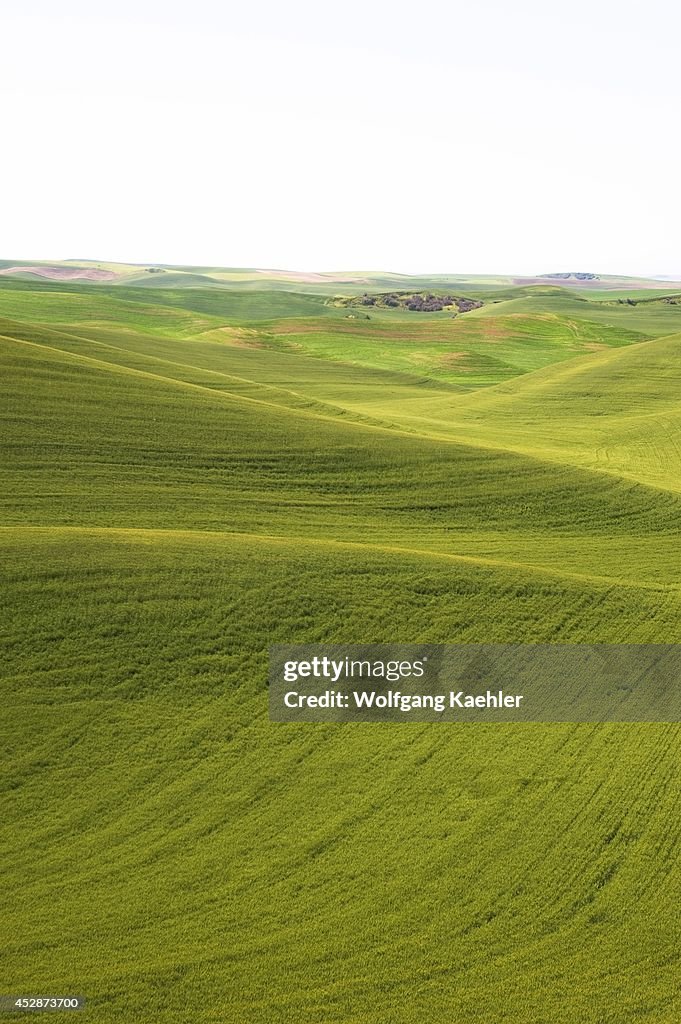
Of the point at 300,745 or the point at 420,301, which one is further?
the point at 420,301

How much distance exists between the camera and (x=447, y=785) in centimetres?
2041

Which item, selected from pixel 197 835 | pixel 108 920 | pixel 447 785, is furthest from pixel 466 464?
pixel 108 920

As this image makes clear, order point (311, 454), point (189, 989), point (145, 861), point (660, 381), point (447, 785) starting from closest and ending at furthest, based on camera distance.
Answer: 1. point (189, 989)
2. point (145, 861)
3. point (447, 785)
4. point (311, 454)
5. point (660, 381)

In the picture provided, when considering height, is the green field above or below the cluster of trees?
below

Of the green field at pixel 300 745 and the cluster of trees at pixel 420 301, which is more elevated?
the cluster of trees at pixel 420 301

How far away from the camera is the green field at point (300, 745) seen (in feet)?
51.0

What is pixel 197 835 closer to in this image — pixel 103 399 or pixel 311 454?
pixel 311 454

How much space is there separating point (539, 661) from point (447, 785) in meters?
6.57

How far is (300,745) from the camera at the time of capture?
2152 cm

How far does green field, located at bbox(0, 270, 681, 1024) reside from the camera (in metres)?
15.5

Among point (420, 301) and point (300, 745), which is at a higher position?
point (420, 301)

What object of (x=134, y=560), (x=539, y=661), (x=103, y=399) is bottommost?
(x=539, y=661)

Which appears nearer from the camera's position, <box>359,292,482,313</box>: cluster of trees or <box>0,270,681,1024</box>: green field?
<box>0,270,681,1024</box>: green field

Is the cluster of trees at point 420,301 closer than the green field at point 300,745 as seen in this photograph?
No
